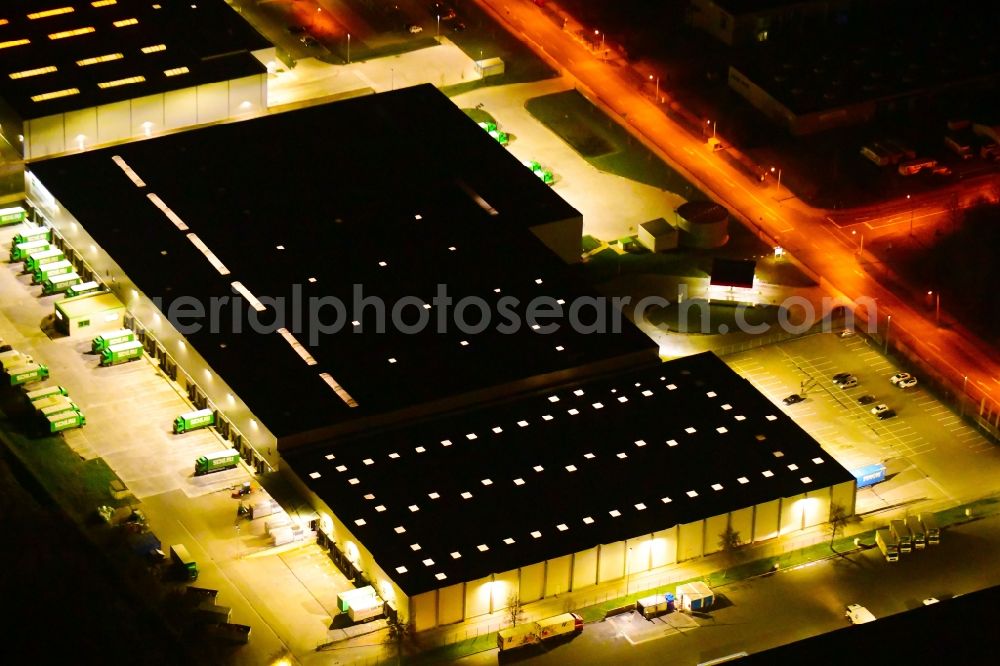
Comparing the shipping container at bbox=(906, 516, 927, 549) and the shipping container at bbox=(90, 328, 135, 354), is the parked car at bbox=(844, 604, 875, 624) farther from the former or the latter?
the shipping container at bbox=(90, 328, 135, 354)

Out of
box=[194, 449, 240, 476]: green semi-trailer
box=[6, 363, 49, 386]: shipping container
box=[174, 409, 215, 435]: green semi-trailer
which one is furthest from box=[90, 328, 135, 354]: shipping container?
box=[194, 449, 240, 476]: green semi-trailer

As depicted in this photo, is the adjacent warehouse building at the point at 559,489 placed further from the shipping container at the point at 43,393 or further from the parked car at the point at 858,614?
the shipping container at the point at 43,393

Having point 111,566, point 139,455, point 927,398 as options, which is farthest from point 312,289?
point 927,398

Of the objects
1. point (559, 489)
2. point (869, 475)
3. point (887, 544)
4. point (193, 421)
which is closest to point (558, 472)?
point (559, 489)

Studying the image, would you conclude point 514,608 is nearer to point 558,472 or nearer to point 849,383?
point 558,472

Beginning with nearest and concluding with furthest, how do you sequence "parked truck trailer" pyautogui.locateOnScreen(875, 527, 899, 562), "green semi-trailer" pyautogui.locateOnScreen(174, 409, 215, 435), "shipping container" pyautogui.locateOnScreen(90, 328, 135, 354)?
"parked truck trailer" pyautogui.locateOnScreen(875, 527, 899, 562) → "green semi-trailer" pyautogui.locateOnScreen(174, 409, 215, 435) → "shipping container" pyautogui.locateOnScreen(90, 328, 135, 354)
